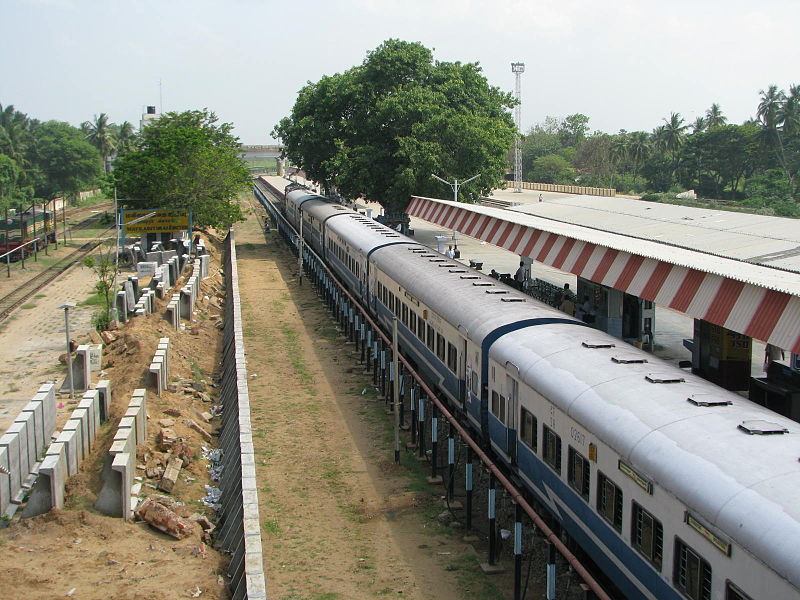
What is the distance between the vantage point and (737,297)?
1396 centimetres

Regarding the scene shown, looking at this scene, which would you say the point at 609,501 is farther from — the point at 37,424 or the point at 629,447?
the point at 37,424

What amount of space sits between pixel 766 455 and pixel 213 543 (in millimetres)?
8640

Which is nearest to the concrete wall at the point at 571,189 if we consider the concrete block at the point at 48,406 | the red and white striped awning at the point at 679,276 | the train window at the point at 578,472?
the red and white striped awning at the point at 679,276

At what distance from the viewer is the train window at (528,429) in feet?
41.4

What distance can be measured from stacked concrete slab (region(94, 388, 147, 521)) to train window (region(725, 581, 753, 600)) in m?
9.12

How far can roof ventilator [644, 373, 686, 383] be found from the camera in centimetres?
1105

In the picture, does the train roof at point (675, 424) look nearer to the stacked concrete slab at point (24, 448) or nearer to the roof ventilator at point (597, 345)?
the roof ventilator at point (597, 345)

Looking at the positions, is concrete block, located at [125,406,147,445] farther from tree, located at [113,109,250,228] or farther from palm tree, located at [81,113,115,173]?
palm tree, located at [81,113,115,173]


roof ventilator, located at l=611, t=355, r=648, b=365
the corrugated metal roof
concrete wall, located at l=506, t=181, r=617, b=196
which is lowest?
roof ventilator, located at l=611, t=355, r=648, b=365

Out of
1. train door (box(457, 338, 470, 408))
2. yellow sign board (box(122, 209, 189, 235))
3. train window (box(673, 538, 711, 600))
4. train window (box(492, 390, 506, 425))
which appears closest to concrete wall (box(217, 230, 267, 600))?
train door (box(457, 338, 470, 408))

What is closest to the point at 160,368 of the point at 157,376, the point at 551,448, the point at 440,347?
the point at 157,376

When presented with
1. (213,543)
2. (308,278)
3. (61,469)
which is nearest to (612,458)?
(213,543)

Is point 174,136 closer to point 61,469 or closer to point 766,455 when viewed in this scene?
point 61,469

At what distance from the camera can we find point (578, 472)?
1107 centimetres
